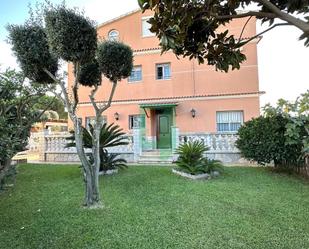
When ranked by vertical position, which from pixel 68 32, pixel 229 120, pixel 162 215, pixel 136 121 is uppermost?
pixel 68 32

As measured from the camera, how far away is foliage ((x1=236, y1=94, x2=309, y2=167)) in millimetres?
11080

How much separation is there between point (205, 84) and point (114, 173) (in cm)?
1038

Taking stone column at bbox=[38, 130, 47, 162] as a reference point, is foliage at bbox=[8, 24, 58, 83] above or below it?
above

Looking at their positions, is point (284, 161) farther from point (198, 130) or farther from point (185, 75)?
point (185, 75)

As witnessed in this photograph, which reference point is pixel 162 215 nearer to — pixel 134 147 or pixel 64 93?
pixel 64 93

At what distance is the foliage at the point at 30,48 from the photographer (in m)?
7.26

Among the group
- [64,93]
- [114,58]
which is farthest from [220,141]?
[64,93]

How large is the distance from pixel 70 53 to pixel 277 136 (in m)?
9.33

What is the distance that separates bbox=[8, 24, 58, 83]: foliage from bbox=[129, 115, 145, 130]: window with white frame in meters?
13.6

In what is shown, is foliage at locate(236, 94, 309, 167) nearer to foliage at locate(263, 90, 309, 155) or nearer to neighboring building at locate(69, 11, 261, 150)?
foliage at locate(263, 90, 309, 155)

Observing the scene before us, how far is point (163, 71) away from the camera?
842 inches

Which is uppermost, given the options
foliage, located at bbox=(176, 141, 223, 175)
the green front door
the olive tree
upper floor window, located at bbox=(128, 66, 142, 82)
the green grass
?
upper floor window, located at bbox=(128, 66, 142, 82)

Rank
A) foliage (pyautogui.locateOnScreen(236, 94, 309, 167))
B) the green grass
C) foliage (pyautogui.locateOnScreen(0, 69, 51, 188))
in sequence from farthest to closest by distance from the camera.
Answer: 1. foliage (pyautogui.locateOnScreen(236, 94, 309, 167))
2. the green grass
3. foliage (pyautogui.locateOnScreen(0, 69, 51, 188))

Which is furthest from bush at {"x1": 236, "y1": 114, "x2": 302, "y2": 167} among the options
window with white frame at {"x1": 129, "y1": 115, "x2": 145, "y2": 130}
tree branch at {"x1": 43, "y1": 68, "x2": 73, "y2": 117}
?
window with white frame at {"x1": 129, "y1": 115, "x2": 145, "y2": 130}
